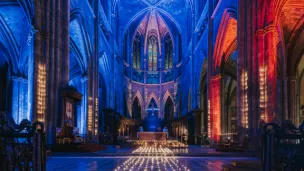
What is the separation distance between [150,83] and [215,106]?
23.7 m

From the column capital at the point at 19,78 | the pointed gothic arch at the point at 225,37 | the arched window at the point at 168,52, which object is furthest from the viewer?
the arched window at the point at 168,52

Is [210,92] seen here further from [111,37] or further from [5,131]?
[5,131]

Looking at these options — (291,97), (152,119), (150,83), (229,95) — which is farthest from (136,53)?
(291,97)

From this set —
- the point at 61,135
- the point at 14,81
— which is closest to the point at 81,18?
the point at 14,81

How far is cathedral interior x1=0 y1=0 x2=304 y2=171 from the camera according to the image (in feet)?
33.9

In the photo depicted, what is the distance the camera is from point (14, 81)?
82.6ft

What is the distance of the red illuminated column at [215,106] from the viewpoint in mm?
24953

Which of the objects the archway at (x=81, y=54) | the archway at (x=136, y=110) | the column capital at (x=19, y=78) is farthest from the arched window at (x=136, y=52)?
the column capital at (x=19, y=78)

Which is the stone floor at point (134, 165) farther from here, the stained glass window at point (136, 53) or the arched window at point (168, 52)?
the arched window at point (168, 52)

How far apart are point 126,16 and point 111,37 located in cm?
911

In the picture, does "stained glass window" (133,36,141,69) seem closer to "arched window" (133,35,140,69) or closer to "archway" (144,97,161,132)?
"arched window" (133,35,140,69)

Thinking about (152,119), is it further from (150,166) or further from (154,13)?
(150,166)

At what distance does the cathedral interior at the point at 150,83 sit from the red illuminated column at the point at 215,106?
Answer: 0.27 feet

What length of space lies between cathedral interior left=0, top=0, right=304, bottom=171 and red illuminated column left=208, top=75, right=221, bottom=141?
8 cm
